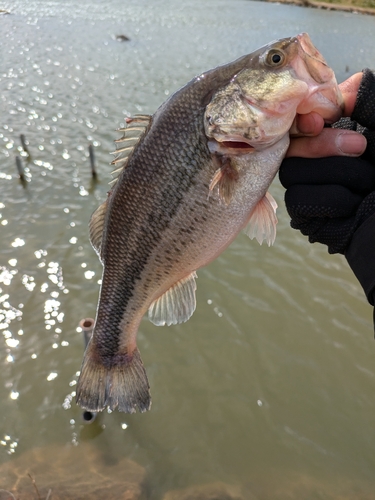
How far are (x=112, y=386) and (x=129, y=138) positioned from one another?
1.75 meters

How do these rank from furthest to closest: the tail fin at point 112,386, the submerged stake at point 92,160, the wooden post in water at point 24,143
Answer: the wooden post in water at point 24,143
the submerged stake at point 92,160
the tail fin at point 112,386

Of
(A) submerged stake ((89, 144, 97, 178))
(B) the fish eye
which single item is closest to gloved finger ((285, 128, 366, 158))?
(B) the fish eye

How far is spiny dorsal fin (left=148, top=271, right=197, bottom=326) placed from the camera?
2.67 metres

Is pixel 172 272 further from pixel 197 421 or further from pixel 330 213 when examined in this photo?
pixel 197 421

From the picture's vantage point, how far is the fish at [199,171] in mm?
2020

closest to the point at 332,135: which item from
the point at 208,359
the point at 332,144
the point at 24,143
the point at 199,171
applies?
the point at 332,144

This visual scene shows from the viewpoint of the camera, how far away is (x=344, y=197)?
2094 millimetres

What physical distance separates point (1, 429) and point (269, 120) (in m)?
4.36

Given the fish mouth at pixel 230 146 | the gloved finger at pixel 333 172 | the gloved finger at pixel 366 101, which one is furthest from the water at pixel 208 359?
A: the gloved finger at pixel 366 101

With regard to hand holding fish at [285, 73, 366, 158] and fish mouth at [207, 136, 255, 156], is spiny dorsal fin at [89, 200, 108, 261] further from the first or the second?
hand holding fish at [285, 73, 366, 158]

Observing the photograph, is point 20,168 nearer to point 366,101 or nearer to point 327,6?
point 366,101

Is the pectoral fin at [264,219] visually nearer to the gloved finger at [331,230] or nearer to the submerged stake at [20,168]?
the gloved finger at [331,230]

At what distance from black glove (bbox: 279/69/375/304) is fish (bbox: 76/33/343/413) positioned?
16 centimetres

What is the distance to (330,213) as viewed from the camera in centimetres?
213
